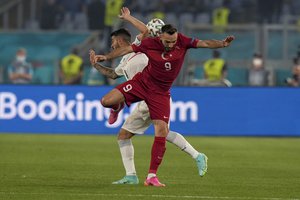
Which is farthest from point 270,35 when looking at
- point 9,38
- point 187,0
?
point 9,38

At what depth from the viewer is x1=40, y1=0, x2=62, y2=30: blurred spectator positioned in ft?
115

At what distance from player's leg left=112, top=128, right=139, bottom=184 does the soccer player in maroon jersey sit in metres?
0.36

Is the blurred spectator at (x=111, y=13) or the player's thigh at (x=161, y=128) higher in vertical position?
the player's thigh at (x=161, y=128)

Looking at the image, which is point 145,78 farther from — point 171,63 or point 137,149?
point 137,149

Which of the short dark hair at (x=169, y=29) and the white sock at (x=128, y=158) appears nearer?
the short dark hair at (x=169, y=29)

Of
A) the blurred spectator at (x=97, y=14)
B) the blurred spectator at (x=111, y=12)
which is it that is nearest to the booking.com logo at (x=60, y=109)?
the blurred spectator at (x=111, y=12)

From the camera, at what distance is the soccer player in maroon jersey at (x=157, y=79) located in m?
13.5

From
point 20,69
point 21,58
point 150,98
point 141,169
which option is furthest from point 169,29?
point 20,69

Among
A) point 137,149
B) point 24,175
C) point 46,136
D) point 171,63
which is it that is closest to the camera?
point 171,63

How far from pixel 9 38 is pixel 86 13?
2780mm

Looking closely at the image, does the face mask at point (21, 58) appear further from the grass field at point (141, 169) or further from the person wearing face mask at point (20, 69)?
the grass field at point (141, 169)

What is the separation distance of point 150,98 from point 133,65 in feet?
3.13

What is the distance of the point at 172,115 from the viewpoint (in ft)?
83.0

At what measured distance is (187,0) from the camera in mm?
35719
